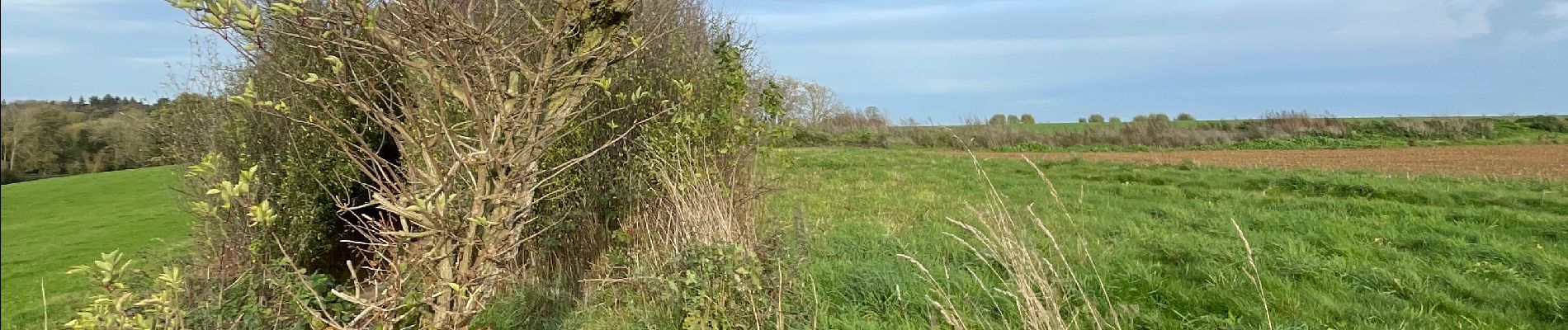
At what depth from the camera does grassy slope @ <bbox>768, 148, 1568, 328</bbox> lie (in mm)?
4680

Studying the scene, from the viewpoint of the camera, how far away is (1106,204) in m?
10.5

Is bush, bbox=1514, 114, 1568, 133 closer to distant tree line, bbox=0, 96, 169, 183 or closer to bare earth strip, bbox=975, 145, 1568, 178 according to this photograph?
bare earth strip, bbox=975, 145, 1568, 178

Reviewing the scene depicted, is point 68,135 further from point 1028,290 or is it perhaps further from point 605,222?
point 1028,290

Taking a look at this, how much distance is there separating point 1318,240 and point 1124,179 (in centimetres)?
837

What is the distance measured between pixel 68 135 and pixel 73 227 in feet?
38.3

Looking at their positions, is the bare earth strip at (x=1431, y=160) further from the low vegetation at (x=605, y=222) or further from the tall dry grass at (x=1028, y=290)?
the tall dry grass at (x=1028, y=290)

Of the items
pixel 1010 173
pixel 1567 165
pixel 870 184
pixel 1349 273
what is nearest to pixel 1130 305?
pixel 1349 273

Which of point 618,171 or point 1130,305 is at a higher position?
point 618,171

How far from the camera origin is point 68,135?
4898 mm

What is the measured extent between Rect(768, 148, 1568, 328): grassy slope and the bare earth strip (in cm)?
505

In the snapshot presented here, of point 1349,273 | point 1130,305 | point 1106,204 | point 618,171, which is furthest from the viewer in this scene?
point 1106,204

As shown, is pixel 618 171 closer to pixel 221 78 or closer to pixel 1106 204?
pixel 221 78

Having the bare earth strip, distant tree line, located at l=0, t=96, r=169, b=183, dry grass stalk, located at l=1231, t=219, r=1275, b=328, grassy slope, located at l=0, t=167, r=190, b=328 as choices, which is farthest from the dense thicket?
the bare earth strip

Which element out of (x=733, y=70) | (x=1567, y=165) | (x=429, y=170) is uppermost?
(x=733, y=70)
